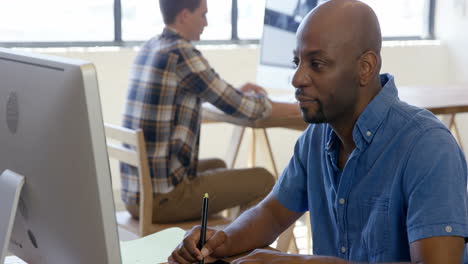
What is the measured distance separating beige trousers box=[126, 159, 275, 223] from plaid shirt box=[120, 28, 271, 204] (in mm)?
43

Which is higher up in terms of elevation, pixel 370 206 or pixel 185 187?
pixel 370 206

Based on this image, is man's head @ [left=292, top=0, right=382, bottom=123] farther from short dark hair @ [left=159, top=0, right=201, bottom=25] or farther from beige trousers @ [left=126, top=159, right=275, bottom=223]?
short dark hair @ [left=159, top=0, right=201, bottom=25]

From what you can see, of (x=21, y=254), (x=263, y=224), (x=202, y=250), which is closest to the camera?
(x=21, y=254)

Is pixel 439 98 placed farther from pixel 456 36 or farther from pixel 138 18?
pixel 456 36

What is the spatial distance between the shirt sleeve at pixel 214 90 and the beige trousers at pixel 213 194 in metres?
0.25

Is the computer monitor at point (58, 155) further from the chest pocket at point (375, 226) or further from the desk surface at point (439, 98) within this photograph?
the desk surface at point (439, 98)

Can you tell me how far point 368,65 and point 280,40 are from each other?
2.14m

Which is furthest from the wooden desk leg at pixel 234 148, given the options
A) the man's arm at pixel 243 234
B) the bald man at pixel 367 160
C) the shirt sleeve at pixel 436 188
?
the shirt sleeve at pixel 436 188

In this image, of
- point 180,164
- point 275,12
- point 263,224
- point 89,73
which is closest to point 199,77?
point 180,164

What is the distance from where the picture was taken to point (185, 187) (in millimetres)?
2945

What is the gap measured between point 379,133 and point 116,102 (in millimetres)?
3387

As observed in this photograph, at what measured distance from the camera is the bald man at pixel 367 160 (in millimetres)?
1287

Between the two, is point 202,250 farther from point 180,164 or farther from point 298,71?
point 180,164

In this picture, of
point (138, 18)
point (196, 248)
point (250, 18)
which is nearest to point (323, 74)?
point (196, 248)
